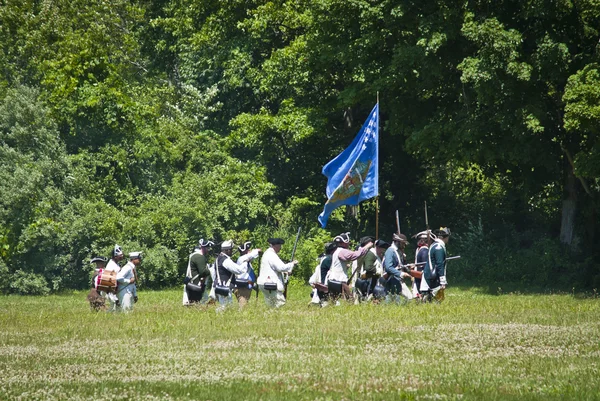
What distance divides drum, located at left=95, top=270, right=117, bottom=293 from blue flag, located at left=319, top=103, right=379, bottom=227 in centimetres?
530

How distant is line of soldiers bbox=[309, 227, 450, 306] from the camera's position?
23078mm

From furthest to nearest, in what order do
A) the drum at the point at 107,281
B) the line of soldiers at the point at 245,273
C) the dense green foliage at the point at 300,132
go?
the dense green foliage at the point at 300,132, the line of soldiers at the point at 245,273, the drum at the point at 107,281

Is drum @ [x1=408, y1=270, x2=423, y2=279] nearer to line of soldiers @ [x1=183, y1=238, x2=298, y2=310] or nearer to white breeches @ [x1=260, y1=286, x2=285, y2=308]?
line of soldiers @ [x1=183, y1=238, x2=298, y2=310]

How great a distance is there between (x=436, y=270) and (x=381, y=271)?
1.63 meters

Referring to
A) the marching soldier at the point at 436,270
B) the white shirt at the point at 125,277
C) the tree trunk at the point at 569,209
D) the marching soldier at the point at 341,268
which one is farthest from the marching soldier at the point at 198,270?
the tree trunk at the point at 569,209

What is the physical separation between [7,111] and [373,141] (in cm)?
1884

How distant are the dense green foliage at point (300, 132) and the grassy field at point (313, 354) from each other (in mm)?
9963

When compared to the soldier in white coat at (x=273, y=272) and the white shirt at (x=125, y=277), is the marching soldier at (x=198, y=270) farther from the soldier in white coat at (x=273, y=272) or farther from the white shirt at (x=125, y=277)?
the soldier in white coat at (x=273, y=272)

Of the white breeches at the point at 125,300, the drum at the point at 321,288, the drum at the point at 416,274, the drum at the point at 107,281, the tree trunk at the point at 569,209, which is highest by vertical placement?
the tree trunk at the point at 569,209

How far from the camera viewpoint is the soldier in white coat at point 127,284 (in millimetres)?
23500

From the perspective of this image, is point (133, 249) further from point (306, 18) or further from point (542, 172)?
point (542, 172)

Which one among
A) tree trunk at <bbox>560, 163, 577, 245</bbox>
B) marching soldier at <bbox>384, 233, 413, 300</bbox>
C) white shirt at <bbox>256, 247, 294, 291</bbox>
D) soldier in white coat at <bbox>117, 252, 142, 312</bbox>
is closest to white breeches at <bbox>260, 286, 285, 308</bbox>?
white shirt at <bbox>256, 247, 294, 291</bbox>

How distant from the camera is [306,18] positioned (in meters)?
38.0

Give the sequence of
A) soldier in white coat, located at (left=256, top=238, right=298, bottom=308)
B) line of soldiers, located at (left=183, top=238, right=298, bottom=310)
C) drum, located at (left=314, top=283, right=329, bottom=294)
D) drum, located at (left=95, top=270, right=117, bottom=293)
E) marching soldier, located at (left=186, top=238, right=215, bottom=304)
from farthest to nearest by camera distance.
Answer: marching soldier, located at (left=186, top=238, right=215, bottom=304) → drum, located at (left=314, top=283, right=329, bottom=294) → line of soldiers, located at (left=183, top=238, right=298, bottom=310) → soldier in white coat, located at (left=256, top=238, right=298, bottom=308) → drum, located at (left=95, top=270, right=117, bottom=293)
